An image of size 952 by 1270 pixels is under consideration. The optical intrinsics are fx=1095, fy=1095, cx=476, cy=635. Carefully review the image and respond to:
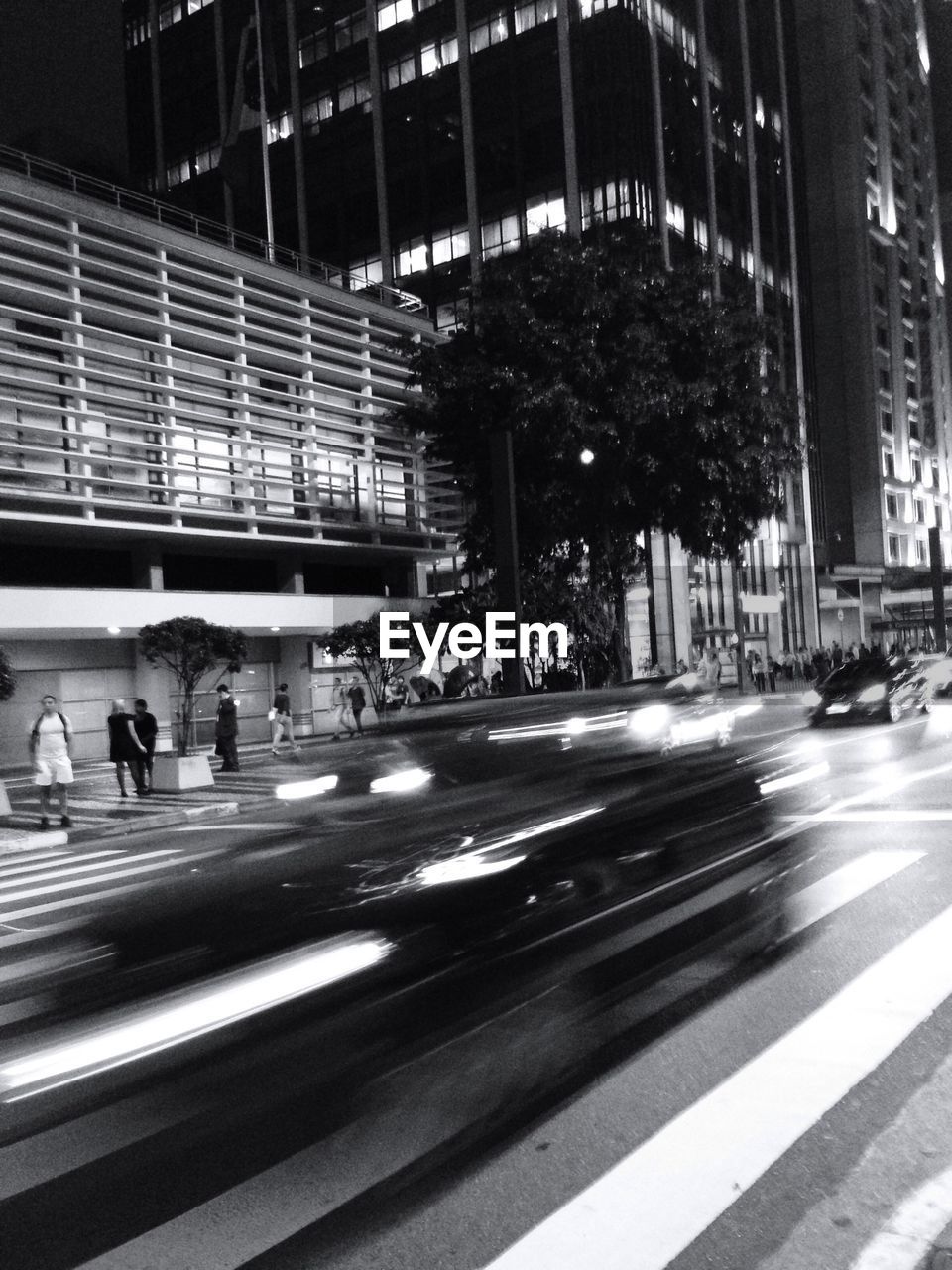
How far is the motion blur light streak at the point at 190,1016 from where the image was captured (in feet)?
16.0

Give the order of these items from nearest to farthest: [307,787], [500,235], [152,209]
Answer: [307,787]
[152,209]
[500,235]

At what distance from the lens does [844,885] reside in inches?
311

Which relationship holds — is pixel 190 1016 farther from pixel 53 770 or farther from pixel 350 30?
pixel 350 30

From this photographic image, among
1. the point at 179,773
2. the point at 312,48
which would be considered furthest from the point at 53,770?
the point at 312,48

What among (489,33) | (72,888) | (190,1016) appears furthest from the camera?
(489,33)

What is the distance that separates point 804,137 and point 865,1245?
7407 centimetres

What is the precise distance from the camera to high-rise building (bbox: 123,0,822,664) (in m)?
41.4

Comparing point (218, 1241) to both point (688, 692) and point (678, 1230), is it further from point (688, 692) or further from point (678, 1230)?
point (688, 692)

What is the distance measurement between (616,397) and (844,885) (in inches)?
575

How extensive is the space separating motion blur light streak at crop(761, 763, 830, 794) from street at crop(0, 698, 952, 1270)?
7.70 metres

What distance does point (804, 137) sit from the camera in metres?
67.1

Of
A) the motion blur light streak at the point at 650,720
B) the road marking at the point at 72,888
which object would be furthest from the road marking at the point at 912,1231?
the motion blur light streak at the point at 650,720

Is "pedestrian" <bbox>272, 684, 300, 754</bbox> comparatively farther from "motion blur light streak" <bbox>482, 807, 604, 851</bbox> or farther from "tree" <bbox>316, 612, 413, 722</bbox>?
"motion blur light streak" <bbox>482, 807, 604, 851</bbox>

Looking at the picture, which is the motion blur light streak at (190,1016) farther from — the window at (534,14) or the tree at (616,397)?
the window at (534,14)
